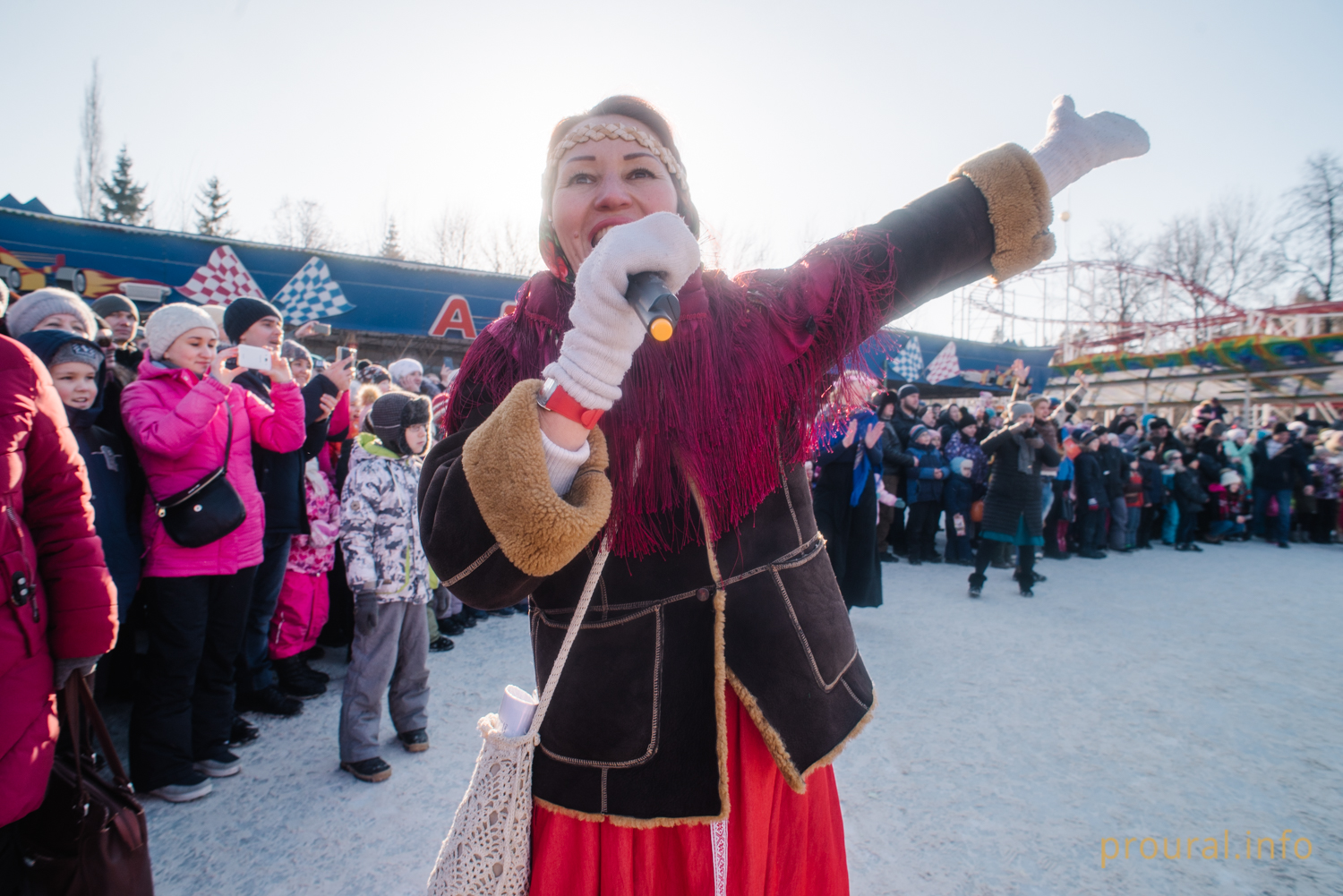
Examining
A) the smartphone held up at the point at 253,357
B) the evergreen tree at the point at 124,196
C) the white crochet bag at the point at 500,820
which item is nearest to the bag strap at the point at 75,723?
the white crochet bag at the point at 500,820

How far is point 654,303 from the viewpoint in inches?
27.2

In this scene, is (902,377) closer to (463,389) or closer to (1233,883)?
(1233,883)

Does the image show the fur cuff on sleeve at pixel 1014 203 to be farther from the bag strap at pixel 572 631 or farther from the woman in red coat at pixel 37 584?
the woman in red coat at pixel 37 584

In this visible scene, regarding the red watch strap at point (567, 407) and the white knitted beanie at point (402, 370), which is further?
the white knitted beanie at point (402, 370)

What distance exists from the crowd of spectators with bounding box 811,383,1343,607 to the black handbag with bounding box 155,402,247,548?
3.60m

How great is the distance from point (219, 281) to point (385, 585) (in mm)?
10484

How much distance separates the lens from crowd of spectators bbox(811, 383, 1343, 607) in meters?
4.98

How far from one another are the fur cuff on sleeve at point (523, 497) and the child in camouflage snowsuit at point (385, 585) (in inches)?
99.5

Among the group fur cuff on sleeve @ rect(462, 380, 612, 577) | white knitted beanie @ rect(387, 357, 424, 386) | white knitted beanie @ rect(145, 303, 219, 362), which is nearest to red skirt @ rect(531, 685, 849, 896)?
fur cuff on sleeve @ rect(462, 380, 612, 577)

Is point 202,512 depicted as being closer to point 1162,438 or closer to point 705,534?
point 705,534

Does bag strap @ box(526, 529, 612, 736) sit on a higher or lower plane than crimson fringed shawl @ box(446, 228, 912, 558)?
lower

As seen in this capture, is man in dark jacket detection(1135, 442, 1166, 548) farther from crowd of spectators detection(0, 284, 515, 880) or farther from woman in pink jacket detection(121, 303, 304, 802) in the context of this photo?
woman in pink jacket detection(121, 303, 304, 802)

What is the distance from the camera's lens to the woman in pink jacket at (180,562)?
2.64 metres

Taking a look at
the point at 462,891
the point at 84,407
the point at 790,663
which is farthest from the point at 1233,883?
the point at 84,407
